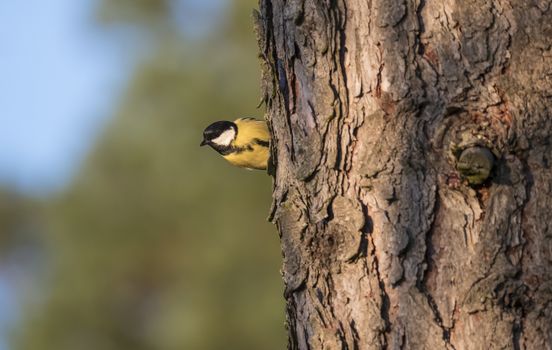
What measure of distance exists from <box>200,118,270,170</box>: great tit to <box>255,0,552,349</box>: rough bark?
249 centimetres

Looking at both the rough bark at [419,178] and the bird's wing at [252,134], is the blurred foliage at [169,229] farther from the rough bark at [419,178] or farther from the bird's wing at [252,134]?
the rough bark at [419,178]

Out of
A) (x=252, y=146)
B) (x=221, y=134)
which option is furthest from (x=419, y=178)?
(x=221, y=134)

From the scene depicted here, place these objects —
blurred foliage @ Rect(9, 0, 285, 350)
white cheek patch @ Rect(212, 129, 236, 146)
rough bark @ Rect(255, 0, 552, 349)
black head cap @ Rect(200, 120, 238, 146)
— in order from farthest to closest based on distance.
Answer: blurred foliage @ Rect(9, 0, 285, 350) < black head cap @ Rect(200, 120, 238, 146) < white cheek patch @ Rect(212, 129, 236, 146) < rough bark @ Rect(255, 0, 552, 349)

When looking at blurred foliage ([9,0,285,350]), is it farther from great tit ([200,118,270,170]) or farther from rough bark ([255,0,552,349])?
rough bark ([255,0,552,349])

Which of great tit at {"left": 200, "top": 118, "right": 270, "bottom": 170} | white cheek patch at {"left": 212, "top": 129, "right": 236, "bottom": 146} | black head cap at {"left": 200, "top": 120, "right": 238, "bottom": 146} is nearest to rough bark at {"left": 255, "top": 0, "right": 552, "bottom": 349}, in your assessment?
great tit at {"left": 200, "top": 118, "right": 270, "bottom": 170}

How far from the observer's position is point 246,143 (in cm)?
532

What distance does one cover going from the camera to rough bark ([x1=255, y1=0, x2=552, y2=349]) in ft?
7.65

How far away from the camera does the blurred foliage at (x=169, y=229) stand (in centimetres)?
1129

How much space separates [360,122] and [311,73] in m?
0.24

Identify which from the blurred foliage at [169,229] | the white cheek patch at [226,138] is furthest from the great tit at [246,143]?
the blurred foliage at [169,229]

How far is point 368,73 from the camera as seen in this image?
8.49ft

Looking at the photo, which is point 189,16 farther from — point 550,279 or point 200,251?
point 550,279

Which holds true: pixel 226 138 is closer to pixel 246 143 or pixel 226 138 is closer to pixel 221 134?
pixel 221 134

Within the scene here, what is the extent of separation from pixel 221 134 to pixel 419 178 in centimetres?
341
